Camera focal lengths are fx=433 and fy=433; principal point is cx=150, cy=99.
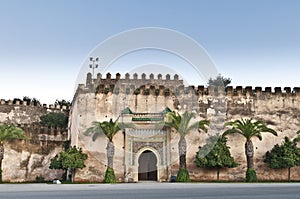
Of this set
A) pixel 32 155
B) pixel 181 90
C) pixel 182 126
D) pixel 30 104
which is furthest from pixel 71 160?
pixel 30 104

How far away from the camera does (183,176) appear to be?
26.5m

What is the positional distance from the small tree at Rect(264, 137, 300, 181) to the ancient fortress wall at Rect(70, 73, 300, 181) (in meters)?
0.60

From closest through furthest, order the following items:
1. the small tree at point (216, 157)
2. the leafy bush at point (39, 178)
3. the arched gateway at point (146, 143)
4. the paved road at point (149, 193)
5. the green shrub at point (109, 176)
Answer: the paved road at point (149, 193), the green shrub at point (109, 176), the small tree at point (216, 157), the arched gateway at point (146, 143), the leafy bush at point (39, 178)

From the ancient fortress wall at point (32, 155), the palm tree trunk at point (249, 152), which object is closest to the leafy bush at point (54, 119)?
the ancient fortress wall at point (32, 155)

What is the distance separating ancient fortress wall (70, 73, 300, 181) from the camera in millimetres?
28219

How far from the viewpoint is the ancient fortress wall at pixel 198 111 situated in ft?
92.6

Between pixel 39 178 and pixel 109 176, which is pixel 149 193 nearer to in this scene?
pixel 109 176

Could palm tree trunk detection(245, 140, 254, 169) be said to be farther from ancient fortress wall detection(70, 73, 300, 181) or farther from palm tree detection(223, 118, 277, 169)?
ancient fortress wall detection(70, 73, 300, 181)

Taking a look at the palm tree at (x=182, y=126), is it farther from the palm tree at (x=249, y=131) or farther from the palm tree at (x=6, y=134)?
the palm tree at (x=6, y=134)

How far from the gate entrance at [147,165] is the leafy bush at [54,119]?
14.8 metres

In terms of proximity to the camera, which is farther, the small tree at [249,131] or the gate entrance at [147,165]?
the gate entrance at [147,165]

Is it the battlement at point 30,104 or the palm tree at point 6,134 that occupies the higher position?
the battlement at point 30,104

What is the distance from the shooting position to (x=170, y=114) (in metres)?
27.4

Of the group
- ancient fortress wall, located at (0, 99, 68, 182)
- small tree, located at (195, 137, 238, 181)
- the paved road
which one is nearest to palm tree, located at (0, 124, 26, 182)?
ancient fortress wall, located at (0, 99, 68, 182)
